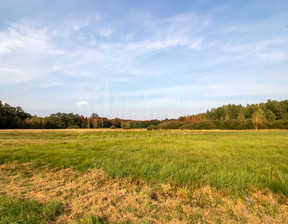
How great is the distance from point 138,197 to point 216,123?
75658 millimetres

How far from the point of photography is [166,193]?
508cm

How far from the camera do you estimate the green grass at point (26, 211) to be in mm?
3579

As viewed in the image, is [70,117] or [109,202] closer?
[109,202]

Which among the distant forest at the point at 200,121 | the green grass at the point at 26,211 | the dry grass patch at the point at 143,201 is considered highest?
the distant forest at the point at 200,121

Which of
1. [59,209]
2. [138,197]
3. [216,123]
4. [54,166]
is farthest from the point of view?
[216,123]

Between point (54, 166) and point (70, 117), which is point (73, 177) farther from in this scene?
point (70, 117)

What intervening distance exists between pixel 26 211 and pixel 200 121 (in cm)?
9630

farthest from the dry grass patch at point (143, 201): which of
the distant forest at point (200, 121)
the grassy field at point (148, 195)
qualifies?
the distant forest at point (200, 121)

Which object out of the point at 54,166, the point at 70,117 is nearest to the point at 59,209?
the point at 54,166

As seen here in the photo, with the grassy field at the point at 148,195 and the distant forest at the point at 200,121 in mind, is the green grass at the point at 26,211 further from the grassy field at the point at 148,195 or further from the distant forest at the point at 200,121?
the distant forest at the point at 200,121

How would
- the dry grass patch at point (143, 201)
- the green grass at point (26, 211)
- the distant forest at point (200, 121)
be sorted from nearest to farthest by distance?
the green grass at point (26, 211)
the dry grass patch at point (143, 201)
the distant forest at point (200, 121)

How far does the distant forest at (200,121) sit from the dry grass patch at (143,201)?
67388mm

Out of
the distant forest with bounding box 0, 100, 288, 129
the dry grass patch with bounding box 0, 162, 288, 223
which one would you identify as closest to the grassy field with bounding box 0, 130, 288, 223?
the dry grass patch with bounding box 0, 162, 288, 223

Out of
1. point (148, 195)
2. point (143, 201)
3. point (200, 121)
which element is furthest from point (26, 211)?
point (200, 121)
